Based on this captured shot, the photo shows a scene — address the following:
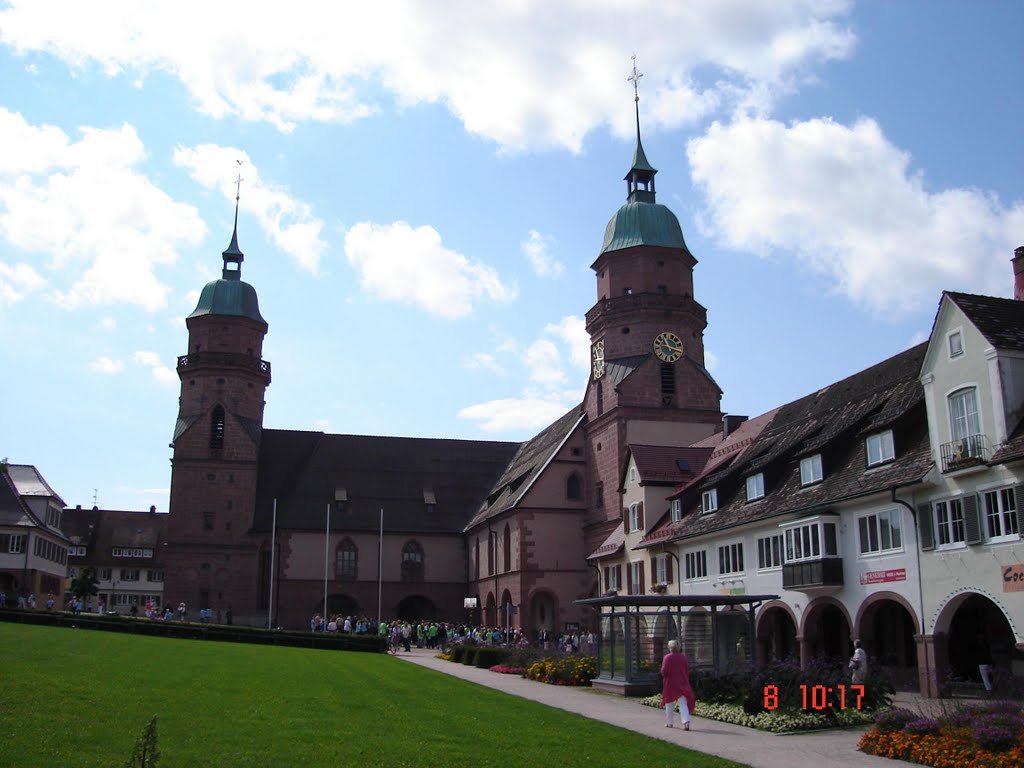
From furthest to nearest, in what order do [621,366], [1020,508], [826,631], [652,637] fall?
1. [621,366]
2. [826,631]
3. [652,637]
4. [1020,508]

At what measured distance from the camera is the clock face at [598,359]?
66.4 m

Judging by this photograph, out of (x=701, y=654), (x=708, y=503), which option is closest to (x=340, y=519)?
(x=708, y=503)

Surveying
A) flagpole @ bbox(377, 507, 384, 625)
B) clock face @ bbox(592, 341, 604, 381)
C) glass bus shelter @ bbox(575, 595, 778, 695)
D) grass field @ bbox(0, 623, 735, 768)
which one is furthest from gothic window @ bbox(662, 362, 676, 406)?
grass field @ bbox(0, 623, 735, 768)

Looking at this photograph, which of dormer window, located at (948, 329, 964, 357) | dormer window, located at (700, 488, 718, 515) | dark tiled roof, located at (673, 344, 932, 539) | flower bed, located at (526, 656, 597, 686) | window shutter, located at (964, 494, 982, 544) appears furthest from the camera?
dormer window, located at (700, 488, 718, 515)

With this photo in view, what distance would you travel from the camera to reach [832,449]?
3541 centimetres

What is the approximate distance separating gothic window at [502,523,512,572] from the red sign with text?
3823 cm

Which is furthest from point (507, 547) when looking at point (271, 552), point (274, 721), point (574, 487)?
point (274, 721)

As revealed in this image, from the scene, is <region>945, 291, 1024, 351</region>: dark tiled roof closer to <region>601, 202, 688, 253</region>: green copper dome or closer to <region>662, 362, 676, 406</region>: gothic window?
<region>662, 362, 676, 406</region>: gothic window

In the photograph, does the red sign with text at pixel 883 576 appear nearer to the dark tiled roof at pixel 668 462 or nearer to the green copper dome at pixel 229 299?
the dark tiled roof at pixel 668 462

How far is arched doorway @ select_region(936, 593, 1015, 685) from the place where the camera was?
1160 inches

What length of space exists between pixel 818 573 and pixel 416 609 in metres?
50.6

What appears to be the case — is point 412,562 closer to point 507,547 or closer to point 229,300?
point 507,547

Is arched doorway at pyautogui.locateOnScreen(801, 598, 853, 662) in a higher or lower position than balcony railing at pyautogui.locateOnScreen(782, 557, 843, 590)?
lower

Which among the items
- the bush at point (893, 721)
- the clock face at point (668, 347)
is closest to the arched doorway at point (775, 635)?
the bush at point (893, 721)
